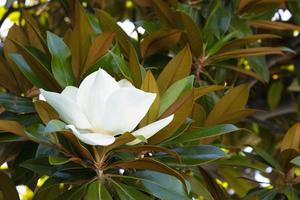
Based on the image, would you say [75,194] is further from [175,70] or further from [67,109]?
[175,70]

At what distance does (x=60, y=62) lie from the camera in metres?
0.92

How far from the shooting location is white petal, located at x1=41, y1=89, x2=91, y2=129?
2.46ft

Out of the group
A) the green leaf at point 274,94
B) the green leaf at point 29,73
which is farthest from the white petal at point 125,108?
the green leaf at point 274,94

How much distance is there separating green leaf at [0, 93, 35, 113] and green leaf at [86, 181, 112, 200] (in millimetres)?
225

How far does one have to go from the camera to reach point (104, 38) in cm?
97

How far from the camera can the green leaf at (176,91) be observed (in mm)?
861

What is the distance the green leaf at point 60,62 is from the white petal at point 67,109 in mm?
134

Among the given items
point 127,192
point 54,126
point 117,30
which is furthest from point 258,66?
point 54,126

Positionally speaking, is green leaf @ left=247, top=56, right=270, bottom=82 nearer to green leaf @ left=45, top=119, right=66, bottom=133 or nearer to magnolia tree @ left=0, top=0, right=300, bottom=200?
magnolia tree @ left=0, top=0, right=300, bottom=200

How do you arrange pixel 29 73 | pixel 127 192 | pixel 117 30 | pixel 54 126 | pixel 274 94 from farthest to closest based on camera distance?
pixel 274 94 < pixel 117 30 < pixel 29 73 < pixel 127 192 < pixel 54 126

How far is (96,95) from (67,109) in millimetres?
43

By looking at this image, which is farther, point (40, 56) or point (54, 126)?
point (40, 56)

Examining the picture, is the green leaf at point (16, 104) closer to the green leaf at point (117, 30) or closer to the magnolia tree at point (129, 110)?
the magnolia tree at point (129, 110)

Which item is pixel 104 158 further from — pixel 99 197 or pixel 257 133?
pixel 257 133
